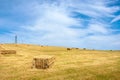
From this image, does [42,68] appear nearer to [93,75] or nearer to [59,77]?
[59,77]

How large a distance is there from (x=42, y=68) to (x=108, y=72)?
655 centimetres

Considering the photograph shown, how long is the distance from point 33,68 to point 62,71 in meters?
3.53

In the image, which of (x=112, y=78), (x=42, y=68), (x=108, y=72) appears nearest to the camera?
(x=112, y=78)

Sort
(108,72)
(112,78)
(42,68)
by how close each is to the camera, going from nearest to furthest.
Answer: (112,78) < (108,72) < (42,68)

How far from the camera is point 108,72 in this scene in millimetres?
18625

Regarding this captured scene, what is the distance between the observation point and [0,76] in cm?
1775

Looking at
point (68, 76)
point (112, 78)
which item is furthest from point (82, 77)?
point (112, 78)

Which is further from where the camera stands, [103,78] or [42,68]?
[42,68]

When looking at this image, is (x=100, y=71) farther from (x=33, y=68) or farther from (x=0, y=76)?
(x=0, y=76)

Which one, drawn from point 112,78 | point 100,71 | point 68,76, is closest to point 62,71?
point 68,76

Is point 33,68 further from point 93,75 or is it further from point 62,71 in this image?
point 93,75

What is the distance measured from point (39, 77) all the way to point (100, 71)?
5698mm

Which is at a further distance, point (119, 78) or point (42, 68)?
point (42, 68)

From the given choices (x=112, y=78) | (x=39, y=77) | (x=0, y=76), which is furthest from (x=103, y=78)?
(x=0, y=76)
